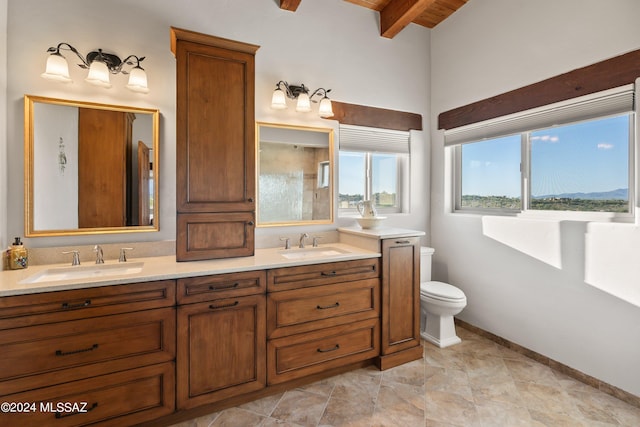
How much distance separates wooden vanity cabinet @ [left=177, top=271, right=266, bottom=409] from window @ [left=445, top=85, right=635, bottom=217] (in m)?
2.30

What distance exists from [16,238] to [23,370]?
0.81 meters

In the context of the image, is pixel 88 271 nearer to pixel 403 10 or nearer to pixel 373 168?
pixel 373 168

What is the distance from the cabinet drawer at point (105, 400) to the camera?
1456 mm

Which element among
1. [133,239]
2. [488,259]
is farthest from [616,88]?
[133,239]

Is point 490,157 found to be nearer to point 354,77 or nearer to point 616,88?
point 616,88

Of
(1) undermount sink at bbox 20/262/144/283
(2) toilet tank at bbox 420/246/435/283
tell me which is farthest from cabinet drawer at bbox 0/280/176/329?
(2) toilet tank at bbox 420/246/435/283

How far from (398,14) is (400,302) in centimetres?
252

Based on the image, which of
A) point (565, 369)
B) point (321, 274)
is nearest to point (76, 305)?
point (321, 274)

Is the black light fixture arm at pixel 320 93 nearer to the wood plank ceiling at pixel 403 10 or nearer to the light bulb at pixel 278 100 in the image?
the light bulb at pixel 278 100

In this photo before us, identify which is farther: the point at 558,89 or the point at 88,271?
the point at 558,89

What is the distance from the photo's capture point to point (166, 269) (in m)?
1.79

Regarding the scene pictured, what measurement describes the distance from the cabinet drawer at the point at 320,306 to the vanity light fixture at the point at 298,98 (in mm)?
1450

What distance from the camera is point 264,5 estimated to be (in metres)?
2.49

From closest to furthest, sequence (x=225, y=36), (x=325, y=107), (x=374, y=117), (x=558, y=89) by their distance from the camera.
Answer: (x=558, y=89), (x=225, y=36), (x=325, y=107), (x=374, y=117)
